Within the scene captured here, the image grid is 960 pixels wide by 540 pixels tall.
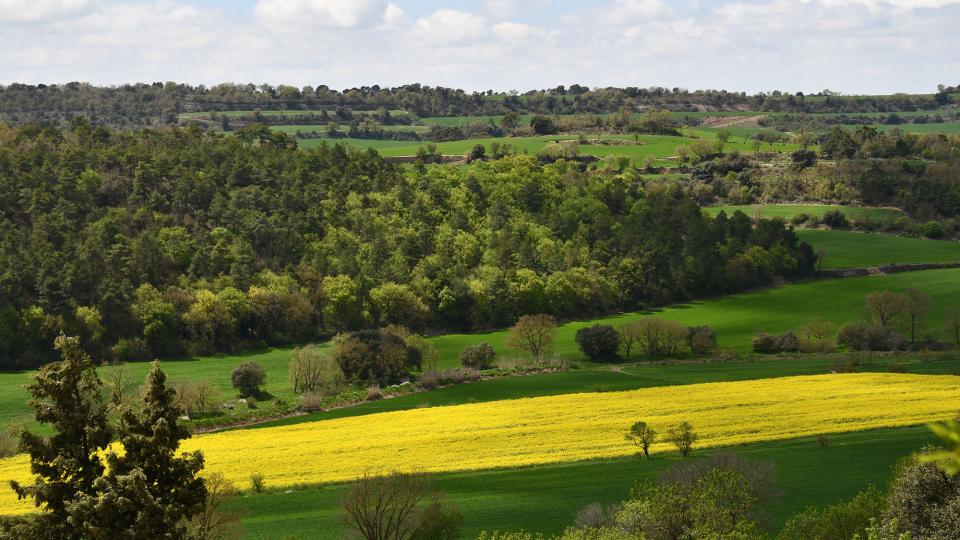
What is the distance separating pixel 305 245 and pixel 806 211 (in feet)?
246

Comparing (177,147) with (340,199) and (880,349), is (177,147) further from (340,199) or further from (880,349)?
(880,349)

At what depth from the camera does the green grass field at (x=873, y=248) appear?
127062 mm

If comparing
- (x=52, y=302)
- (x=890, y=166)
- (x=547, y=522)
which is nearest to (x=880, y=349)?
(x=547, y=522)

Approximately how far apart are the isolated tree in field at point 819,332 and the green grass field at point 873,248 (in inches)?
1437

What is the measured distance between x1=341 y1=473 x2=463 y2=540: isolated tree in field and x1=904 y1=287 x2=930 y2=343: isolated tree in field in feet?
214

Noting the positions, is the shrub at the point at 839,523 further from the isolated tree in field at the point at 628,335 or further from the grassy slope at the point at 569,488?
the isolated tree in field at the point at 628,335

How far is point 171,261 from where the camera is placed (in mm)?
106812

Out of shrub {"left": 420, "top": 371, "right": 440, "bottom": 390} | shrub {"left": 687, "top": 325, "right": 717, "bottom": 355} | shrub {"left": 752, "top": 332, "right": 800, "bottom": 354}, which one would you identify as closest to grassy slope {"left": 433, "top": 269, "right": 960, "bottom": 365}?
shrub {"left": 752, "top": 332, "right": 800, "bottom": 354}

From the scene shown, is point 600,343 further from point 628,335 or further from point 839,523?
point 839,523

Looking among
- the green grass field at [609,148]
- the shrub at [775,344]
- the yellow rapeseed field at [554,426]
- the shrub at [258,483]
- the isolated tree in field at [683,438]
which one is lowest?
the shrub at [775,344]

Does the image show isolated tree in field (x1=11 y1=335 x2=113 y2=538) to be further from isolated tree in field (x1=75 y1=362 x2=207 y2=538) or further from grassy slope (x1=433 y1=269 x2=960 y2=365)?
grassy slope (x1=433 y1=269 x2=960 y2=365)

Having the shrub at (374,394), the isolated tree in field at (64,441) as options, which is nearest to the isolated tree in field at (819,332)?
the shrub at (374,394)

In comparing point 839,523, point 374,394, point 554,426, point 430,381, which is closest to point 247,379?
point 374,394

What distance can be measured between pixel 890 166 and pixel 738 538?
472 ft
